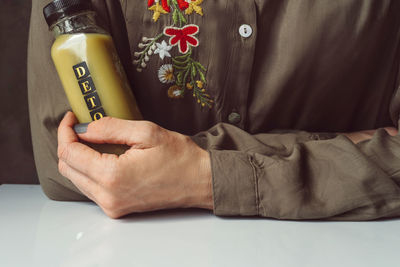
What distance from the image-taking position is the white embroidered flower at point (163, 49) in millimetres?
665

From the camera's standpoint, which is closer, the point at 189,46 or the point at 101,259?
the point at 101,259

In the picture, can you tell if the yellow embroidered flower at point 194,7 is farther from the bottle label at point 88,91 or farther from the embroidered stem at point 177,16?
the bottle label at point 88,91

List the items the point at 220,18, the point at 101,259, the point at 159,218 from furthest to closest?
1. the point at 220,18
2. the point at 159,218
3. the point at 101,259

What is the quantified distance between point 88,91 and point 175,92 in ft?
0.63

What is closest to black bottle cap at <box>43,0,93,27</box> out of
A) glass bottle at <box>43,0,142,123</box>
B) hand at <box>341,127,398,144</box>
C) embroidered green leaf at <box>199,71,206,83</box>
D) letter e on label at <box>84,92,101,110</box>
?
glass bottle at <box>43,0,142,123</box>

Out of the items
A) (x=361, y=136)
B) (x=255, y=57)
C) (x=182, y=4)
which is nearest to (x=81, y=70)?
(x=182, y=4)

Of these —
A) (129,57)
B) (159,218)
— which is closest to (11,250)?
(159,218)

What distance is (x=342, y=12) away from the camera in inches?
26.3

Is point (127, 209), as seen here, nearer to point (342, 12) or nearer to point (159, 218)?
point (159, 218)

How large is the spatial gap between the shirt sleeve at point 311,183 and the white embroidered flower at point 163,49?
22cm

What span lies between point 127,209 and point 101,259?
0.10 meters

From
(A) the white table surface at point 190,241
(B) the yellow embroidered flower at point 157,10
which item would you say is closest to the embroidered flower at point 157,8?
(B) the yellow embroidered flower at point 157,10

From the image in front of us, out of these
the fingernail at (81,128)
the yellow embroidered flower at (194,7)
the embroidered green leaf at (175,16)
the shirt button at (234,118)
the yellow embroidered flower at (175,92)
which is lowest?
the shirt button at (234,118)

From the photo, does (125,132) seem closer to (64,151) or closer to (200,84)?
(64,151)
